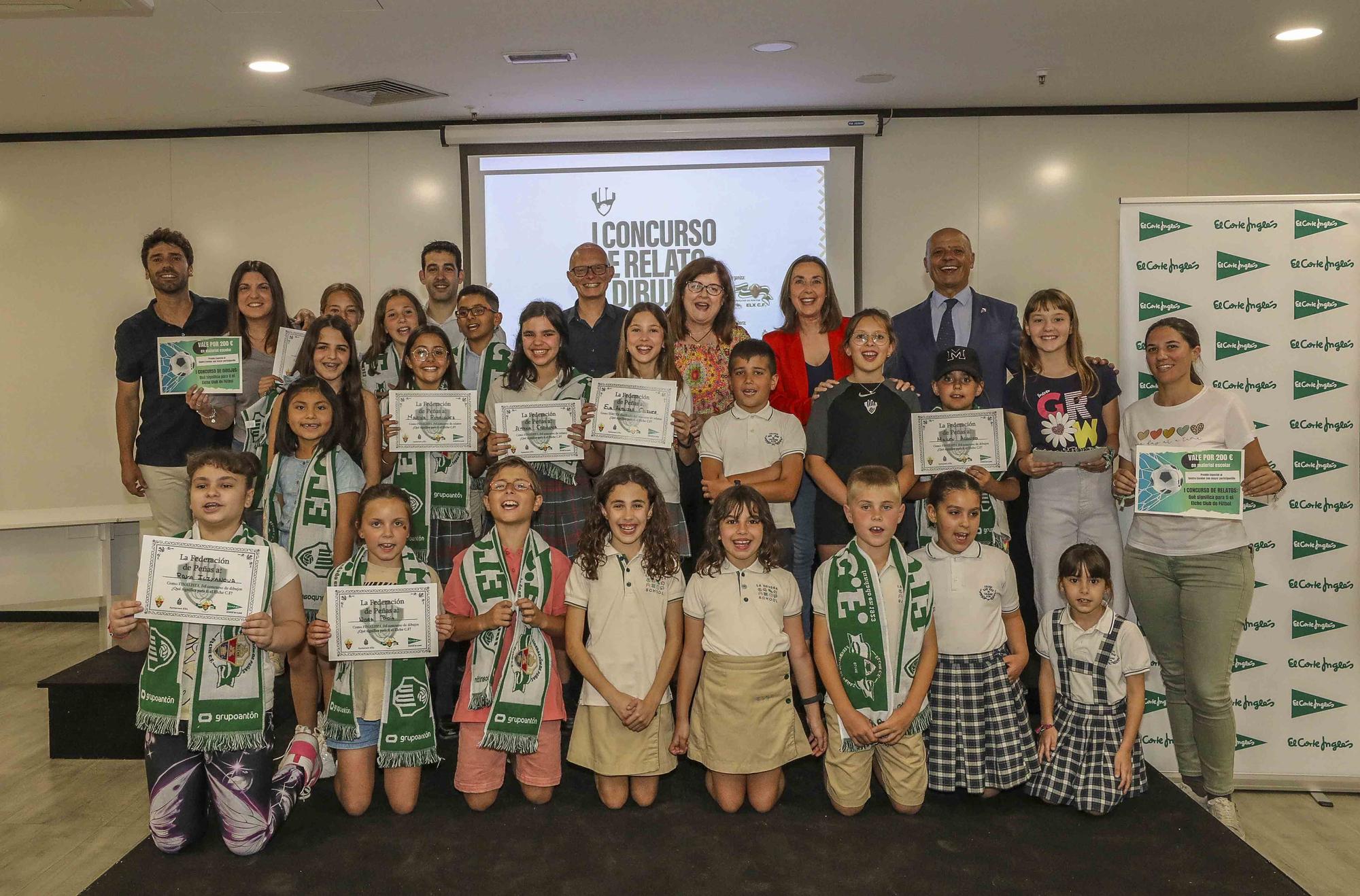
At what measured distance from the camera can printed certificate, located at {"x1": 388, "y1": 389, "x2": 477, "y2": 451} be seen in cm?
378

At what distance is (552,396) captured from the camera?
396cm

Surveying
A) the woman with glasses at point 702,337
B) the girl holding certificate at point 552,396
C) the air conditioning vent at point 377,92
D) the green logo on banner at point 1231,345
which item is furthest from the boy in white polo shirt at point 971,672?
the air conditioning vent at point 377,92

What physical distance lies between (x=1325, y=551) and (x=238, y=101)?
6.40 meters

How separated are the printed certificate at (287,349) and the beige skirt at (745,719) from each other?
2096 millimetres

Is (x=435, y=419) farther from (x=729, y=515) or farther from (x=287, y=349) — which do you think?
(x=729, y=515)

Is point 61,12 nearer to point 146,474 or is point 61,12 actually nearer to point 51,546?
point 146,474

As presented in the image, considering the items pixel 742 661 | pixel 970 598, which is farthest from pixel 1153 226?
pixel 742 661

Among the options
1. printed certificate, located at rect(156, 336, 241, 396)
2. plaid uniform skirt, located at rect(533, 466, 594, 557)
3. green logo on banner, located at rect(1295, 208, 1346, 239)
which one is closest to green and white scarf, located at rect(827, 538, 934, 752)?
plaid uniform skirt, located at rect(533, 466, 594, 557)

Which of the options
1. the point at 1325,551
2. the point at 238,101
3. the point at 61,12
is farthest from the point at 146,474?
the point at 1325,551

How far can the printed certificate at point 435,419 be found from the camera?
12.4 ft

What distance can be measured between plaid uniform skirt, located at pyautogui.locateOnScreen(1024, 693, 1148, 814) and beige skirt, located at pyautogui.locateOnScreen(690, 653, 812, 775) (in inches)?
31.9

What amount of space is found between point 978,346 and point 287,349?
9.59ft

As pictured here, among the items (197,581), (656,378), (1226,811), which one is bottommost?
(1226,811)

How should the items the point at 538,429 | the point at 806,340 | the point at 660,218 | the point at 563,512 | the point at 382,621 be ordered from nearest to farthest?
the point at 382,621
the point at 538,429
the point at 563,512
the point at 806,340
the point at 660,218
